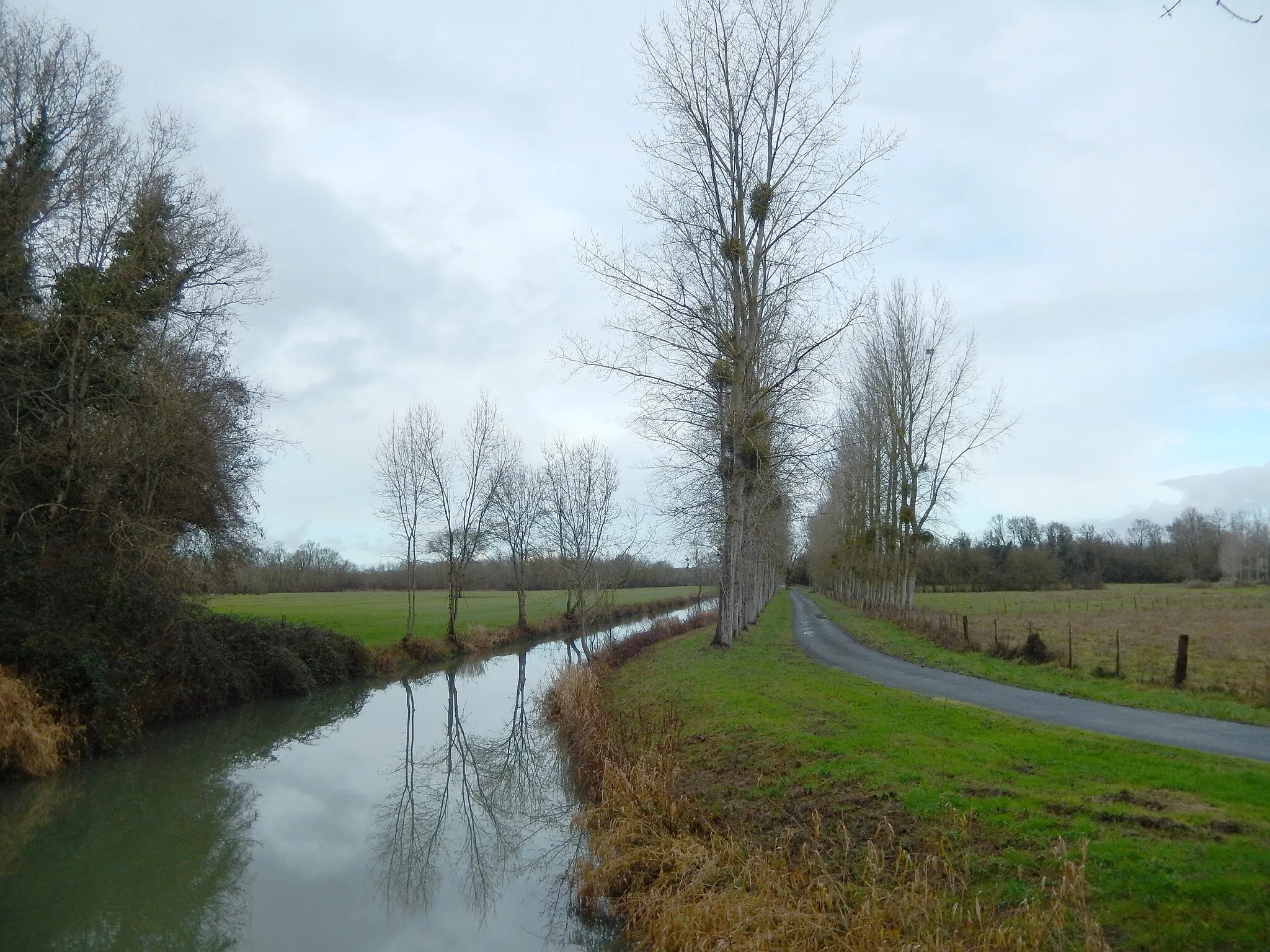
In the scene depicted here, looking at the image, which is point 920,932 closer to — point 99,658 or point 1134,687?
point 1134,687

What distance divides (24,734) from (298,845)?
5.83m

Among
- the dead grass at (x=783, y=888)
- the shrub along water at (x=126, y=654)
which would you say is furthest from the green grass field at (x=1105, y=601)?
the dead grass at (x=783, y=888)

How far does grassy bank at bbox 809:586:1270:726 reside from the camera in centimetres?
1345

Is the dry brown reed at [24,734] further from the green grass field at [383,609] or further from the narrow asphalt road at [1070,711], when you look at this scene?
the narrow asphalt road at [1070,711]

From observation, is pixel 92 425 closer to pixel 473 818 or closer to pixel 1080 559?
pixel 473 818

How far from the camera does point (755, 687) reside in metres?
16.1

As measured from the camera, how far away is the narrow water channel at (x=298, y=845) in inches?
328

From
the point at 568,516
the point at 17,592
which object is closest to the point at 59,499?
the point at 17,592

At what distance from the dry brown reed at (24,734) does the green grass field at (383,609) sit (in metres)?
13.0

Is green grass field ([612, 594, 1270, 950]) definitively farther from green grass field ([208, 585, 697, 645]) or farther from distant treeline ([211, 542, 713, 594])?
distant treeline ([211, 542, 713, 594])

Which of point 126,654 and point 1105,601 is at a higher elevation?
point 1105,601

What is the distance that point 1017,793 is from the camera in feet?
26.7

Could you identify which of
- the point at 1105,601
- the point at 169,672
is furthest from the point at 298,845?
the point at 1105,601

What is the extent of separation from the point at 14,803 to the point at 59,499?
596cm
